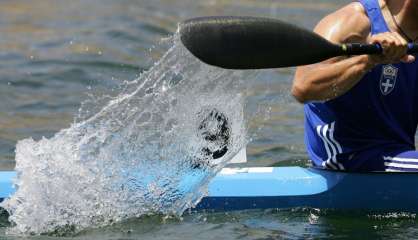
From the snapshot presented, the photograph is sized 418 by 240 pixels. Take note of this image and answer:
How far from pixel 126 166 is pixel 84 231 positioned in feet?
1.11

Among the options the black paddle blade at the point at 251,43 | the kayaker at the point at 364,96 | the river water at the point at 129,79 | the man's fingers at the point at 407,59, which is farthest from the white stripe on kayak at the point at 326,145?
the man's fingers at the point at 407,59

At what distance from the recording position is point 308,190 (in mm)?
4375

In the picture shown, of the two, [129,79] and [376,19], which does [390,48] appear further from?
[129,79]

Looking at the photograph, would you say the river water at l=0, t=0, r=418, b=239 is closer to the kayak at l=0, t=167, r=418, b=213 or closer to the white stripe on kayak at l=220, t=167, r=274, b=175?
the kayak at l=0, t=167, r=418, b=213

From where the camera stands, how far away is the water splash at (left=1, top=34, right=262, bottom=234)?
423 centimetres

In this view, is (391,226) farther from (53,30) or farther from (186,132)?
(53,30)

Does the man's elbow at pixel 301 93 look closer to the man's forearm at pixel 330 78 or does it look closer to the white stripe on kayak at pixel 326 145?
the man's forearm at pixel 330 78

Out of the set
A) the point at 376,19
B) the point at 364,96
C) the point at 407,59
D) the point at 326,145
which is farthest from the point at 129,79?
the point at 407,59

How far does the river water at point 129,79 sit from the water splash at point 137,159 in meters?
0.09

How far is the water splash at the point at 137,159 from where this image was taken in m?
4.23

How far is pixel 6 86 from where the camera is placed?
785 centimetres

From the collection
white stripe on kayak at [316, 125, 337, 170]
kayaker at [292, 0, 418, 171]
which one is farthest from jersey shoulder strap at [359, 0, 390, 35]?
white stripe on kayak at [316, 125, 337, 170]

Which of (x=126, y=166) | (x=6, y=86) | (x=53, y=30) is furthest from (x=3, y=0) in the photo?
(x=126, y=166)

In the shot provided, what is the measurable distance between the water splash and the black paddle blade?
0.25 metres
